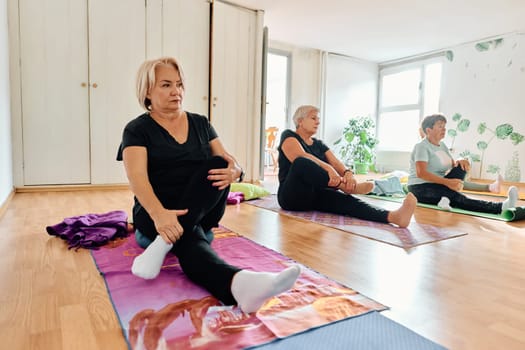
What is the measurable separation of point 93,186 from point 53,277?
2.60m

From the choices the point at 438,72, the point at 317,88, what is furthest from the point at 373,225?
the point at 438,72

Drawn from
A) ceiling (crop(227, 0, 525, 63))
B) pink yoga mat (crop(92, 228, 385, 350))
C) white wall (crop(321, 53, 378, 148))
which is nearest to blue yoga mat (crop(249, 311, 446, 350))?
pink yoga mat (crop(92, 228, 385, 350))

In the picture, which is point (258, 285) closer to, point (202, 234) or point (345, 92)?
point (202, 234)

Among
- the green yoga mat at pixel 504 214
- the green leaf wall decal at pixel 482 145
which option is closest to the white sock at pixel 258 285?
the green yoga mat at pixel 504 214

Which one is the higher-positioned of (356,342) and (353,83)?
(353,83)

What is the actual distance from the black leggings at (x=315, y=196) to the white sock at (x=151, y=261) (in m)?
1.28

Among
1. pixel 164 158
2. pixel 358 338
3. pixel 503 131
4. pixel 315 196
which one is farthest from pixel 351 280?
pixel 503 131

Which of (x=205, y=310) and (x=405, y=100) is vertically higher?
(x=405, y=100)

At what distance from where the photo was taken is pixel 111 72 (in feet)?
12.0

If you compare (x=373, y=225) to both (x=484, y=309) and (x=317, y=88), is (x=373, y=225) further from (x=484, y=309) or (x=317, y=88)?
(x=317, y=88)

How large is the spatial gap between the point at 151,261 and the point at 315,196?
1512 millimetres

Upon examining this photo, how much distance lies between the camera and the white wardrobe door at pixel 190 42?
395 centimetres

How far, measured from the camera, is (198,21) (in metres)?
4.12

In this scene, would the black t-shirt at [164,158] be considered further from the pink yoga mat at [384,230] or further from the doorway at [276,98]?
the doorway at [276,98]
